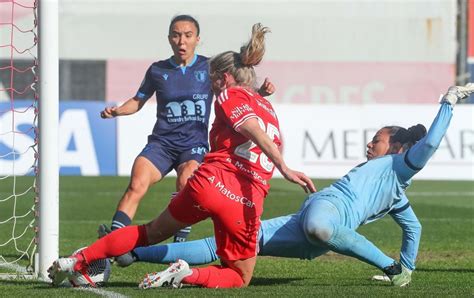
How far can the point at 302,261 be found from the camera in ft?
32.6

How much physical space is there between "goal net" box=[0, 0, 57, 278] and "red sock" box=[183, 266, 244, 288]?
58.7 inches

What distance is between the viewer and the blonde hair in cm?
723

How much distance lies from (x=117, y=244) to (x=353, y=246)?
1.51 meters

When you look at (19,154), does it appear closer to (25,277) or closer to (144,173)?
(144,173)

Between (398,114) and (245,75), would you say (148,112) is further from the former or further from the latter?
(245,75)

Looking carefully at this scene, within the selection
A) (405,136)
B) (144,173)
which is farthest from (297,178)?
(144,173)

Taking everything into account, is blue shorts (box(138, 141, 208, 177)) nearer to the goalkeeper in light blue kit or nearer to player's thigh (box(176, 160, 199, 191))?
player's thigh (box(176, 160, 199, 191))

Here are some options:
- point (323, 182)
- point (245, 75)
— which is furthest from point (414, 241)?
point (323, 182)

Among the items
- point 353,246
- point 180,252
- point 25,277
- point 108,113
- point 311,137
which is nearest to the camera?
point 353,246

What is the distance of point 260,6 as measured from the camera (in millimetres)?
31297

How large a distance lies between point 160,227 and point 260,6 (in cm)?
2431

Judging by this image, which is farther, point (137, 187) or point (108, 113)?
point (137, 187)

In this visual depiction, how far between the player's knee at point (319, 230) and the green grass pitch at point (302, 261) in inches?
13.2

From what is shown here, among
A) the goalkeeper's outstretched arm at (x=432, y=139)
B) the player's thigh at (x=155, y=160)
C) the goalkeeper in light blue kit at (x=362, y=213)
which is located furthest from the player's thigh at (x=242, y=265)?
the player's thigh at (x=155, y=160)
